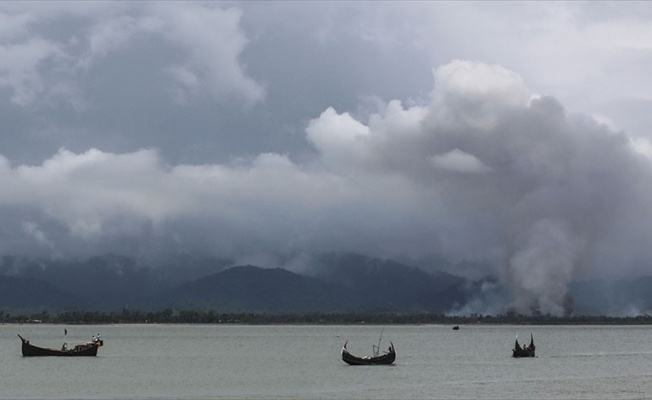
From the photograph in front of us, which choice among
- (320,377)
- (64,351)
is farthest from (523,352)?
(64,351)

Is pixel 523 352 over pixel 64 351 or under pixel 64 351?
over

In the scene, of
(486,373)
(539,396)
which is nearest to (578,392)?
(539,396)

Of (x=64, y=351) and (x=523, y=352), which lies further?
(x=523, y=352)

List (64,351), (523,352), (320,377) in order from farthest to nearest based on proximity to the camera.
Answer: (523,352)
(64,351)
(320,377)

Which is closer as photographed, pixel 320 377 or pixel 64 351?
pixel 320 377

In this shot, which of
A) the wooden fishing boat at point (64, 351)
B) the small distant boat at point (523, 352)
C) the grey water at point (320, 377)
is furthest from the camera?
the small distant boat at point (523, 352)

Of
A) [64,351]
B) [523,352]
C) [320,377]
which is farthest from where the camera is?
[523,352]

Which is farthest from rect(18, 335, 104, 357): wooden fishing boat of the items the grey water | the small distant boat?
the small distant boat

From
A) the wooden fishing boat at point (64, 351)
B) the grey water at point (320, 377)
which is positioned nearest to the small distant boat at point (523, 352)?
the grey water at point (320, 377)

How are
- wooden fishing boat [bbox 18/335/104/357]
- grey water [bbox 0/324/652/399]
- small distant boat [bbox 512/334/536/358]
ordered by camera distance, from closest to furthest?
grey water [bbox 0/324/652/399] < wooden fishing boat [bbox 18/335/104/357] < small distant boat [bbox 512/334/536/358]

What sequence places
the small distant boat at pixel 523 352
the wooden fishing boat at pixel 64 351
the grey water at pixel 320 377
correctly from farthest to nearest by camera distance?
the small distant boat at pixel 523 352 → the wooden fishing boat at pixel 64 351 → the grey water at pixel 320 377

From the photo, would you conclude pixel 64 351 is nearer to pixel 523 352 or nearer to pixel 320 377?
pixel 320 377

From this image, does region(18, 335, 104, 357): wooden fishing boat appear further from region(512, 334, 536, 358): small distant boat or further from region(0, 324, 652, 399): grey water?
region(512, 334, 536, 358): small distant boat

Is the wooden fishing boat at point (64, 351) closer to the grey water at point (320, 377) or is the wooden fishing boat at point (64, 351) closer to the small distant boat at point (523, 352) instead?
the grey water at point (320, 377)
